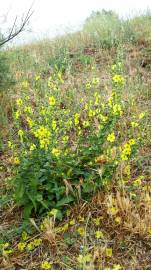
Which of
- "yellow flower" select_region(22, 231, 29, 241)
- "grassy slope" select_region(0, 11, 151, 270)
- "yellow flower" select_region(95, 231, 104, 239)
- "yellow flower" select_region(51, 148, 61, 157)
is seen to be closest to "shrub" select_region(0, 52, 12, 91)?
"grassy slope" select_region(0, 11, 151, 270)

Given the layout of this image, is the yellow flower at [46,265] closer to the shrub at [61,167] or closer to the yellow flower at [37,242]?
the yellow flower at [37,242]

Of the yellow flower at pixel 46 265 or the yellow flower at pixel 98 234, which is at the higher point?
the yellow flower at pixel 98 234

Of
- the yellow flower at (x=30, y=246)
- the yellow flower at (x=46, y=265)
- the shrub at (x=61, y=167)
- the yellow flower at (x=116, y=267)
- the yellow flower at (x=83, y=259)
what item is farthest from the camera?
the shrub at (x=61, y=167)

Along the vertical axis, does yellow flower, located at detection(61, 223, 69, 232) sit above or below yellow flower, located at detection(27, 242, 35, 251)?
above

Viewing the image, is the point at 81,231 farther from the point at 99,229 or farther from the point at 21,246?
the point at 21,246

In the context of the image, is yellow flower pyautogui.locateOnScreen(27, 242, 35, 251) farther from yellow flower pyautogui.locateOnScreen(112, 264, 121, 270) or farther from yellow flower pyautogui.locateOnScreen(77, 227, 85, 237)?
yellow flower pyautogui.locateOnScreen(112, 264, 121, 270)

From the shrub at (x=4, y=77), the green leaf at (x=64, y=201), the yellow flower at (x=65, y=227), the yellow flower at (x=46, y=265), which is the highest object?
the shrub at (x=4, y=77)

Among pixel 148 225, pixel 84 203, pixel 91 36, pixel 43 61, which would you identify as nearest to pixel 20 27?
pixel 43 61

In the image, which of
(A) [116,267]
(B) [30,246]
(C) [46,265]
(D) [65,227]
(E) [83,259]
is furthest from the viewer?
(D) [65,227]

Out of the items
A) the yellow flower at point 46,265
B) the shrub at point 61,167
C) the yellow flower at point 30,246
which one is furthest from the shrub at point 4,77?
the yellow flower at point 46,265

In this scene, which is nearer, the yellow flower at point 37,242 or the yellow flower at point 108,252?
the yellow flower at point 108,252

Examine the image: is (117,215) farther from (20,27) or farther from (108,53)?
(108,53)

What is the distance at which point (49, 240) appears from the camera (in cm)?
275

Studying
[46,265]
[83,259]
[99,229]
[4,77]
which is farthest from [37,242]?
[4,77]
